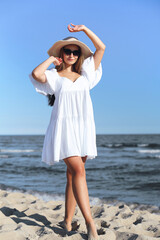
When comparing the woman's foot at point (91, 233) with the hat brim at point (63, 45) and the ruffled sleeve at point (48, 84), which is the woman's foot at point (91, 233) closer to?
the ruffled sleeve at point (48, 84)

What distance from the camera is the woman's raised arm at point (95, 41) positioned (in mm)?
2953

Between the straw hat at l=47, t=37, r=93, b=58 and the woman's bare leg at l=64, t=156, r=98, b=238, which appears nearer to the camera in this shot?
the woman's bare leg at l=64, t=156, r=98, b=238

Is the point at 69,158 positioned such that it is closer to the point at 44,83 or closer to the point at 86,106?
the point at 86,106

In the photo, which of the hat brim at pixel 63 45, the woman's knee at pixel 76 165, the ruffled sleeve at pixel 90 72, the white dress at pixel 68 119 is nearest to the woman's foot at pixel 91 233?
the woman's knee at pixel 76 165

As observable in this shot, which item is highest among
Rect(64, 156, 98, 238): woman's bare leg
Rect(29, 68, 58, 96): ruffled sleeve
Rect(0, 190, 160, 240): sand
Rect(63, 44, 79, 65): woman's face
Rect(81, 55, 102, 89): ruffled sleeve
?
Rect(63, 44, 79, 65): woman's face

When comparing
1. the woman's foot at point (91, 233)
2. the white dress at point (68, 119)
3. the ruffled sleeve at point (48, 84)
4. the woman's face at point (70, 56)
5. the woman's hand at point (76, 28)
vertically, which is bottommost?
the woman's foot at point (91, 233)

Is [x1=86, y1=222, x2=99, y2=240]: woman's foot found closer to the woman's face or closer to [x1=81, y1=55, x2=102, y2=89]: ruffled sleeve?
[x1=81, y1=55, x2=102, y2=89]: ruffled sleeve

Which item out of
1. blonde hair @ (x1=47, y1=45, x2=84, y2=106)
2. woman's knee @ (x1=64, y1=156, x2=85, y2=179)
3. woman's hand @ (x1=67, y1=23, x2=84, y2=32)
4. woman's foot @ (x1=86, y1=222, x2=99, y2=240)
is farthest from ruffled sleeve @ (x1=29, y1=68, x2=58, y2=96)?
woman's foot @ (x1=86, y1=222, x2=99, y2=240)

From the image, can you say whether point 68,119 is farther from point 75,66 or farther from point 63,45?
point 63,45

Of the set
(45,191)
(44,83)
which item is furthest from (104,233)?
(45,191)

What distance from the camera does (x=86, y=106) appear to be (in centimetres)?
289

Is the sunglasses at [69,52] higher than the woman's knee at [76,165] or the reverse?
higher

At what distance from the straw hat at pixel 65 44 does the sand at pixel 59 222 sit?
188 cm

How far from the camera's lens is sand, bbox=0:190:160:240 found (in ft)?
9.16
